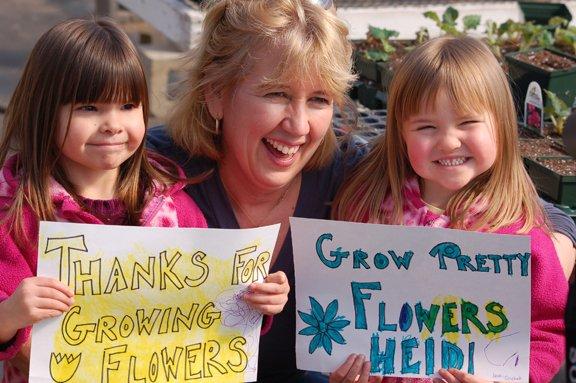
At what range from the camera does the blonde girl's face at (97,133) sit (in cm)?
248

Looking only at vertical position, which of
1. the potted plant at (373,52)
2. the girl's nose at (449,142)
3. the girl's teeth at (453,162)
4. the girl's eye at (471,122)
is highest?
the potted plant at (373,52)

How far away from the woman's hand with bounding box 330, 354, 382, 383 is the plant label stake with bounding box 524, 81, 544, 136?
1.25 metres

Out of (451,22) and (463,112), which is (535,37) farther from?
(463,112)

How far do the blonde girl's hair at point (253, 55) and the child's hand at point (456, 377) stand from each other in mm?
677

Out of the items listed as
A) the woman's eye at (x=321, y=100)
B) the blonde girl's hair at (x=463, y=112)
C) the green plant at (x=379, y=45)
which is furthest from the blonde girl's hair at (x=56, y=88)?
the green plant at (x=379, y=45)

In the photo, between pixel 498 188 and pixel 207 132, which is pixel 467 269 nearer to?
pixel 498 188

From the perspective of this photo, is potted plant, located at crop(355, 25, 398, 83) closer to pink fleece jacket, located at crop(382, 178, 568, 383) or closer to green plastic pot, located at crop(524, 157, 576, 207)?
green plastic pot, located at crop(524, 157, 576, 207)

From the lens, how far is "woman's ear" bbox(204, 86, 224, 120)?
2860 mm

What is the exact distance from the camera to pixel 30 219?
97.1 inches

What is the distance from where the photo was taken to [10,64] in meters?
8.07

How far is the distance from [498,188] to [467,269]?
230 millimetres

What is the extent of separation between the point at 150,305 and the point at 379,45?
2.07m

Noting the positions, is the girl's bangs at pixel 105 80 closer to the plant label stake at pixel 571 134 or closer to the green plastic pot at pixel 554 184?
the plant label stake at pixel 571 134

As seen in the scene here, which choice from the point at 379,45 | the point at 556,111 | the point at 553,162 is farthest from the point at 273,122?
the point at 379,45
